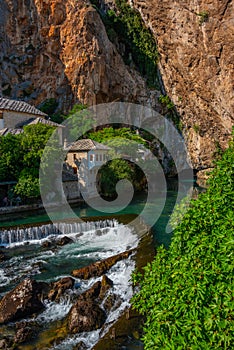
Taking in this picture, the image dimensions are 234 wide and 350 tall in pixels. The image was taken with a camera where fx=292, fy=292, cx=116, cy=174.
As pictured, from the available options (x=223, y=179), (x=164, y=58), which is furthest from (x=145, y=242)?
(x=164, y=58)

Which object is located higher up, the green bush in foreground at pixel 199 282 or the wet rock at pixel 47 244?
the green bush in foreground at pixel 199 282

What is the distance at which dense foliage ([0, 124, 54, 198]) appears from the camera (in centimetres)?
2541

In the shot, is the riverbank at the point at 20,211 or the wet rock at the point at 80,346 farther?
the riverbank at the point at 20,211

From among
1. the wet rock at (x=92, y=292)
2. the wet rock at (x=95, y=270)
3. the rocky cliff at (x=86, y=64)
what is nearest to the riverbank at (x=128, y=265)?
the wet rock at (x=95, y=270)

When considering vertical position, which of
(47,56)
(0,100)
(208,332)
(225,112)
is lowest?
(208,332)

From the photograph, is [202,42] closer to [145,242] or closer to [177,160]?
[177,160]

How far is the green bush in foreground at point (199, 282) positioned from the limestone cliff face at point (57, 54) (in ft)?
135

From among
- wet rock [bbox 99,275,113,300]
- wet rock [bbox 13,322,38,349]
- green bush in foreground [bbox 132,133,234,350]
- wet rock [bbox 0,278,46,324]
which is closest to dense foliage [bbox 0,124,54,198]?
wet rock [bbox 0,278,46,324]

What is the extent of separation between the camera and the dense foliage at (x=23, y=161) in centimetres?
2541

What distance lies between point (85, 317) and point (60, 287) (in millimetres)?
2476

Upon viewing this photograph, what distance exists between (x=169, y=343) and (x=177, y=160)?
48.6 meters

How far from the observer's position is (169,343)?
12.6ft

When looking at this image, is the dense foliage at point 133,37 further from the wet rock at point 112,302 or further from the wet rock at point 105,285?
the wet rock at point 112,302

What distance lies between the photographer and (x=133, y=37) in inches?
1873
